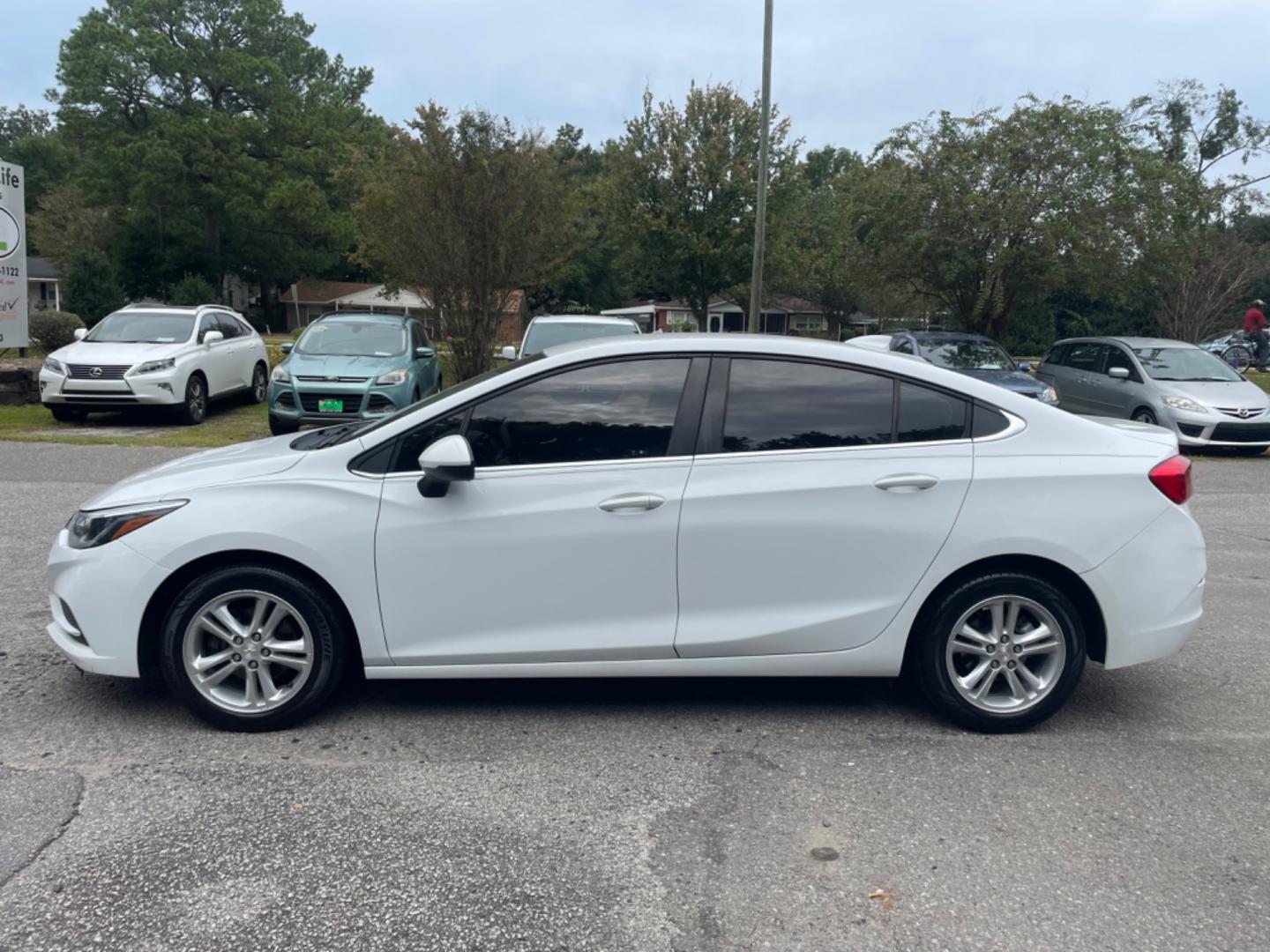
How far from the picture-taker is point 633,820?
11.4 ft

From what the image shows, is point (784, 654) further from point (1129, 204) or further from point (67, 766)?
point (1129, 204)

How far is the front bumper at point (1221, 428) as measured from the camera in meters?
14.0

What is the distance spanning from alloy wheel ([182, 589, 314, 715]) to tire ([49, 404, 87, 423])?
11.9 meters

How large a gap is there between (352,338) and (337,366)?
1.09m

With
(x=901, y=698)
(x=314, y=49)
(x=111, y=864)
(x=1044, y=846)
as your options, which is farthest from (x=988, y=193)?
(x=314, y=49)

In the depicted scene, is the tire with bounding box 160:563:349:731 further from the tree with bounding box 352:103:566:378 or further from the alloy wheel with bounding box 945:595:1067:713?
the tree with bounding box 352:103:566:378

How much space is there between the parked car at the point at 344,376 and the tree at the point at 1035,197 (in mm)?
10658

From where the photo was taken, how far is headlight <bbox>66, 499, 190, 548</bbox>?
13.2ft

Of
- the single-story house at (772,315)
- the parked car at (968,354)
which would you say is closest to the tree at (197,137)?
the single-story house at (772,315)

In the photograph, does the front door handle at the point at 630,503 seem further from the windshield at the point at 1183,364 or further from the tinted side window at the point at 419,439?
the windshield at the point at 1183,364

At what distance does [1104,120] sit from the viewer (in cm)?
1891

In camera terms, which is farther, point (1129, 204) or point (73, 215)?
point (73, 215)

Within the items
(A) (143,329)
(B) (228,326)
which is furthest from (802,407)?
(B) (228,326)

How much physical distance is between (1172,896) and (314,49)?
62.4 m
